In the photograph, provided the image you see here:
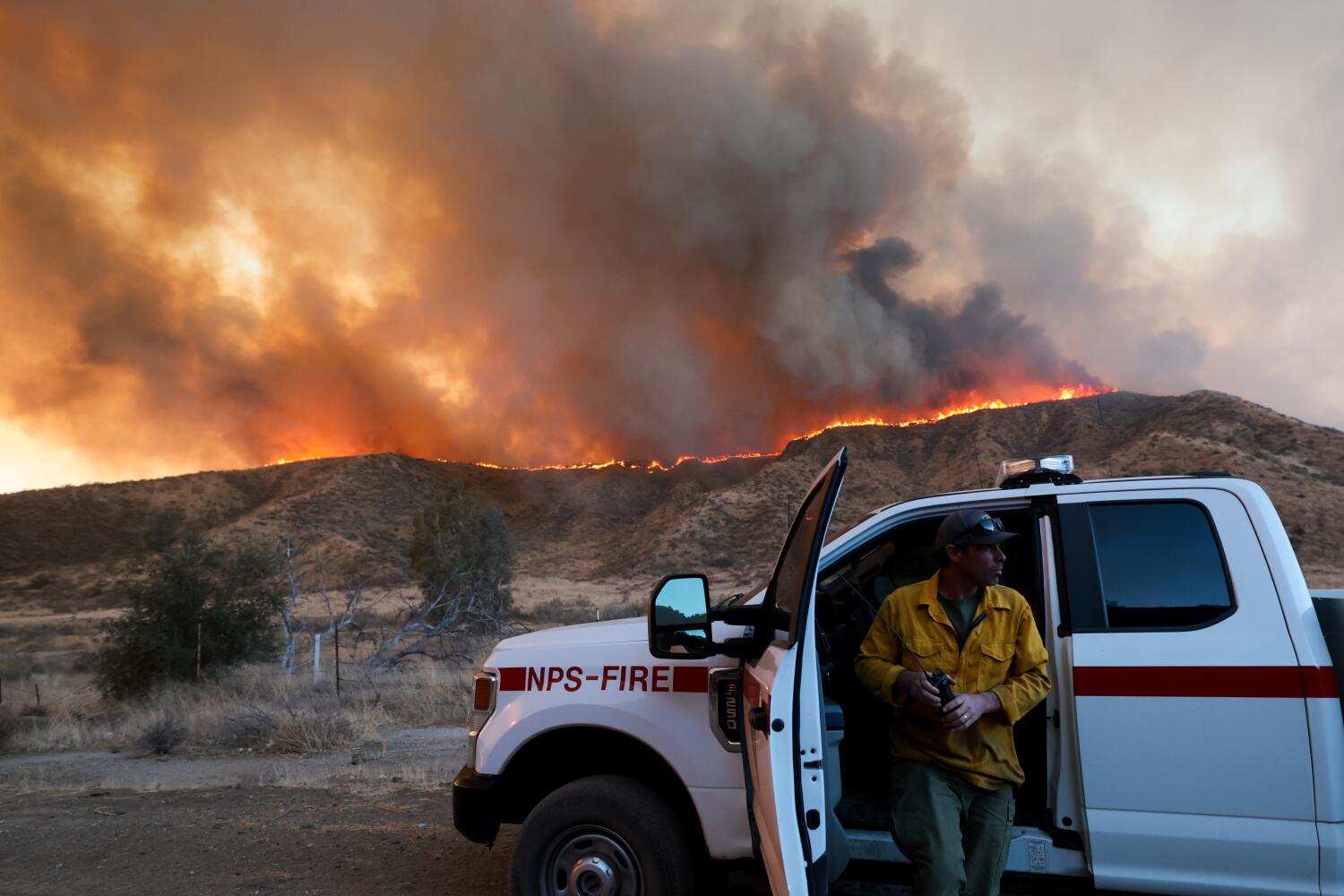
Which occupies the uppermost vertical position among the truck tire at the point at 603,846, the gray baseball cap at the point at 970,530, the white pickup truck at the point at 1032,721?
the gray baseball cap at the point at 970,530

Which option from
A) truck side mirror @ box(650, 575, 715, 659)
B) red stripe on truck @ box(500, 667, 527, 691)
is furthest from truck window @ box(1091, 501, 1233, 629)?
red stripe on truck @ box(500, 667, 527, 691)

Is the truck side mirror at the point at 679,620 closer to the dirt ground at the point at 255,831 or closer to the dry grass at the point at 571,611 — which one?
the dirt ground at the point at 255,831

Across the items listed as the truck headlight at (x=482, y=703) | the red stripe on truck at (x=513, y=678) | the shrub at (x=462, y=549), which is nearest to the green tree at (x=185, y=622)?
the shrub at (x=462, y=549)

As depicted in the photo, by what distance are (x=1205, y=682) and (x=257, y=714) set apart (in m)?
9.96

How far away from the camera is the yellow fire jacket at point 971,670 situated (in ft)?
9.81

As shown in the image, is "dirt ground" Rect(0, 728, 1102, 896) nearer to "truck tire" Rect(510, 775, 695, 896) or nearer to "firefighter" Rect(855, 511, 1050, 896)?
"truck tire" Rect(510, 775, 695, 896)

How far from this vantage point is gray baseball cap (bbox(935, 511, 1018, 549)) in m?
3.05

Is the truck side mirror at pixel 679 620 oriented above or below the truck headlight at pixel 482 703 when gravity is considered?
above

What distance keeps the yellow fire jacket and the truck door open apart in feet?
1.55

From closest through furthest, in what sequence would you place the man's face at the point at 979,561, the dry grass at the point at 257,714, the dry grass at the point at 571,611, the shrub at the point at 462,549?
the man's face at the point at 979,561 → the dry grass at the point at 257,714 → the dry grass at the point at 571,611 → the shrub at the point at 462,549

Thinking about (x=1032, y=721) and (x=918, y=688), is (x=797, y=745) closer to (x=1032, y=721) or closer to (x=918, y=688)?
(x=918, y=688)

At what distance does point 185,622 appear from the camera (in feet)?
49.6

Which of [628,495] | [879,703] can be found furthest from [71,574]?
[879,703]

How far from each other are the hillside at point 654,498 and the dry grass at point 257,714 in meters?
19.8
